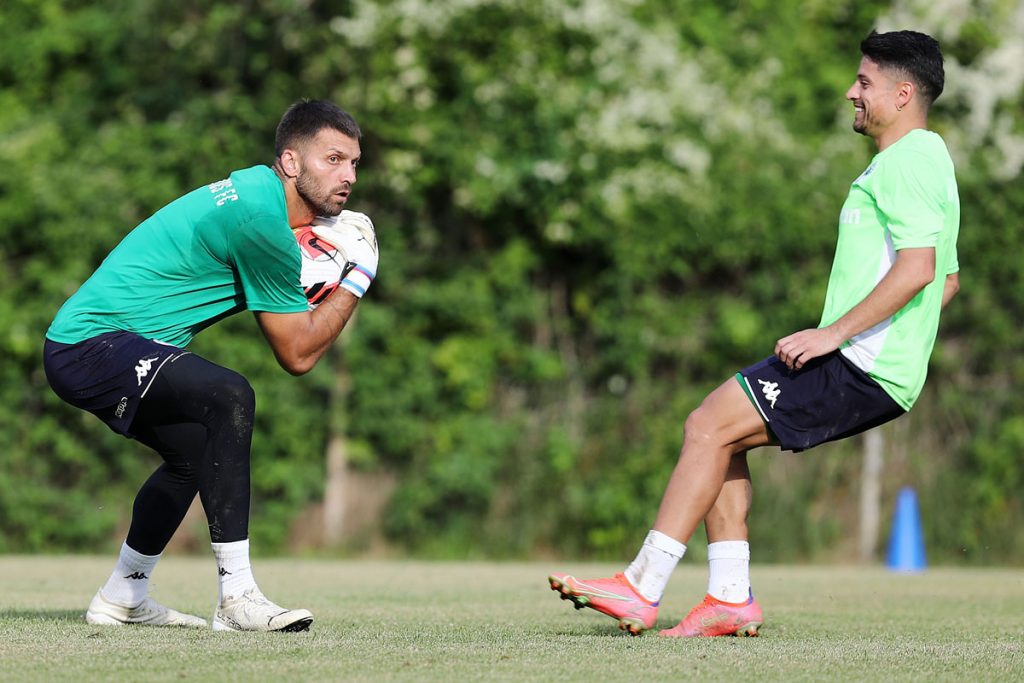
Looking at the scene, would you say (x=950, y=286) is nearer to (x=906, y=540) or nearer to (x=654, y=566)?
(x=654, y=566)

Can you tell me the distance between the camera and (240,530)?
17.6 ft

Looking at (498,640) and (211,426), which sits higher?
(211,426)

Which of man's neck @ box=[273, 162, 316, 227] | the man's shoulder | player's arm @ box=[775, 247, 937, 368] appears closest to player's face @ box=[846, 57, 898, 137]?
the man's shoulder

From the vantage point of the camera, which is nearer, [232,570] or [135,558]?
[232,570]

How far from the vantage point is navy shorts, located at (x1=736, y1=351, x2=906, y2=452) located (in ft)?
17.6

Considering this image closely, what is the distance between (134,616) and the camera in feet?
19.1

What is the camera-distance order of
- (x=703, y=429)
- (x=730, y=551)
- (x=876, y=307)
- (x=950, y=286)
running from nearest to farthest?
(x=876, y=307) → (x=703, y=429) → (x=730, y=551) → (x=950, y=286)

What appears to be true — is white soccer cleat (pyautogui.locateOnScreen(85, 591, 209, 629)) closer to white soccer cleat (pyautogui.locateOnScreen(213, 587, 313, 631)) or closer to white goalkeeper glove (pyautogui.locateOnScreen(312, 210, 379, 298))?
white soccer cleat (pyautogui.locateOnScreen(213, 587, 313, 631))

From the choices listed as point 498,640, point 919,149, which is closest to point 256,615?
point 498,640

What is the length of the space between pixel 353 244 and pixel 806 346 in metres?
1.75

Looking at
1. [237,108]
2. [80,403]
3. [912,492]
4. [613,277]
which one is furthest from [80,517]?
[80,403]

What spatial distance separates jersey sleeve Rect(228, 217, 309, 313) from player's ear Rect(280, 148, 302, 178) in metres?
0.40

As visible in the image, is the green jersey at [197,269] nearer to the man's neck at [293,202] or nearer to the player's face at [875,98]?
the man's neck at [293,202]

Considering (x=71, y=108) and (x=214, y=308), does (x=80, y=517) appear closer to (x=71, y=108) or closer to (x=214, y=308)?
(x=71, y=108)
